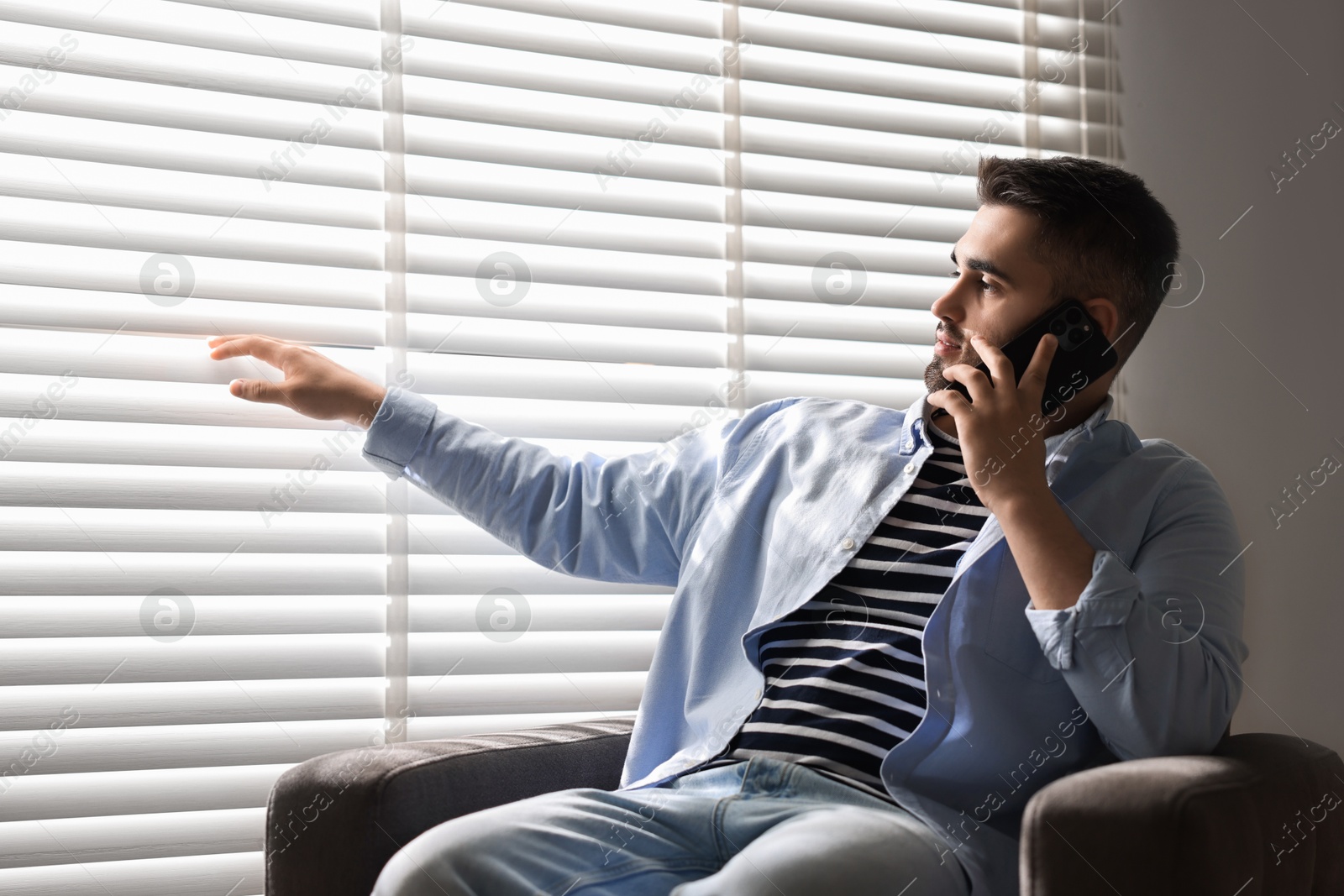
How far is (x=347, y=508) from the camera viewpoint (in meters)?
1.53

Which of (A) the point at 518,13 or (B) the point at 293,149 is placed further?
(A) the point at 518,13

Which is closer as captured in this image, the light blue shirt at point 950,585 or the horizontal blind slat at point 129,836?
the light blue shirt at point 950,585

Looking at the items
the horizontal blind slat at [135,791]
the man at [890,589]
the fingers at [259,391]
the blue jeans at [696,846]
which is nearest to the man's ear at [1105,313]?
the man at [890,589]

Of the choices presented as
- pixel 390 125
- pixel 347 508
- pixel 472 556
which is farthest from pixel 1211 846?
pixel 390 125

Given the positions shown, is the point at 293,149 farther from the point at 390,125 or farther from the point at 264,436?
the point at 264,436

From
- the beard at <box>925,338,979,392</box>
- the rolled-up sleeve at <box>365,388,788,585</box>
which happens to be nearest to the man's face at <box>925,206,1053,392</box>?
the beard at <box>925,338,979,392</box>

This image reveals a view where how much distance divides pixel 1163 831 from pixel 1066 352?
Result: 71 centimetres

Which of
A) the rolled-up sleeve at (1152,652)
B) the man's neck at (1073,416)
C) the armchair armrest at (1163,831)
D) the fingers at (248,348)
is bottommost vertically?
the armchair armrest at (1163,831)

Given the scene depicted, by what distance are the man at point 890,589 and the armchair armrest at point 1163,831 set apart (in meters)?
0.16

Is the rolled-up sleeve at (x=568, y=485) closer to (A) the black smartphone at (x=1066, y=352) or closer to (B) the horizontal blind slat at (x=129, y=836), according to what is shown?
(A) the black smartphone at (x=1066, y=352)

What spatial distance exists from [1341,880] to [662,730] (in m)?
0.81

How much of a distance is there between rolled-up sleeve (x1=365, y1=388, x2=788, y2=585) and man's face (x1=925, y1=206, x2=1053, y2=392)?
0.29m

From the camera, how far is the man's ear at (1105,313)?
147 cm

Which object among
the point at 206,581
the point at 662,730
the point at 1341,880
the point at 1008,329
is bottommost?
the point at 1341,880
